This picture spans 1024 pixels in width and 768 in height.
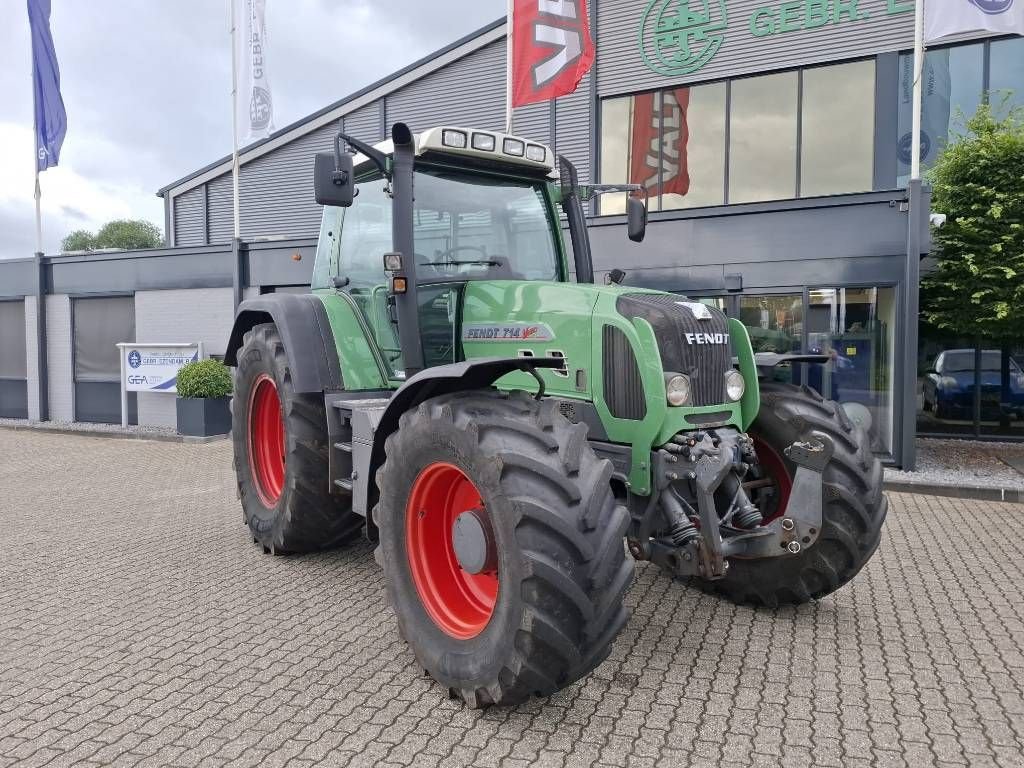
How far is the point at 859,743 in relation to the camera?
2986 mm

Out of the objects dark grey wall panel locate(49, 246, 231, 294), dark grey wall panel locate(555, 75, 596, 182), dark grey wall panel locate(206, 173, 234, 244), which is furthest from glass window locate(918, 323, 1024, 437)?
dark grey wall panel locate(206, 173, 234, 244)

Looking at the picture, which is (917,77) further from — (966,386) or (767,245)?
(966,386)

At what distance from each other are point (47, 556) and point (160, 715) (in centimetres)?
296

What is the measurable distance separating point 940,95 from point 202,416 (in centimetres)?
1197

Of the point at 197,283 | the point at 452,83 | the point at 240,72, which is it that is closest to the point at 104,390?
the point at 197,283

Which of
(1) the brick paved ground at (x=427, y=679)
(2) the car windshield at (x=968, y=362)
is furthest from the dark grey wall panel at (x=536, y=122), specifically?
(1) the brick paved ground at (x=427, y=679)

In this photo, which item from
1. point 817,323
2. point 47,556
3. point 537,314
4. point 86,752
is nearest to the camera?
point 86,752

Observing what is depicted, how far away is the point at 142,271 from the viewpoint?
44.3ft

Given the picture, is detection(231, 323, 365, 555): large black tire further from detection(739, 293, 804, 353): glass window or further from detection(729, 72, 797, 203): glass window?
detection(729, 72, 797, 203): glass window

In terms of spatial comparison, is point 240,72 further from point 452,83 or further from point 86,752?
point 86,752

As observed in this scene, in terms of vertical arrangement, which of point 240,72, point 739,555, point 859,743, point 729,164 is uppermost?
point 240,72

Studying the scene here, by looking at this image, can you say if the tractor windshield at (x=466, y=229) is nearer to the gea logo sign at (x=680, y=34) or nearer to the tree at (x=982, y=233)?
the tree at (x=982, y=233)

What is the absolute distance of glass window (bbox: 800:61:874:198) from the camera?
12.4 metres

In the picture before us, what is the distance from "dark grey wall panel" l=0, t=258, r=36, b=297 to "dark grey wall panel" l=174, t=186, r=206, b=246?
5979mm
